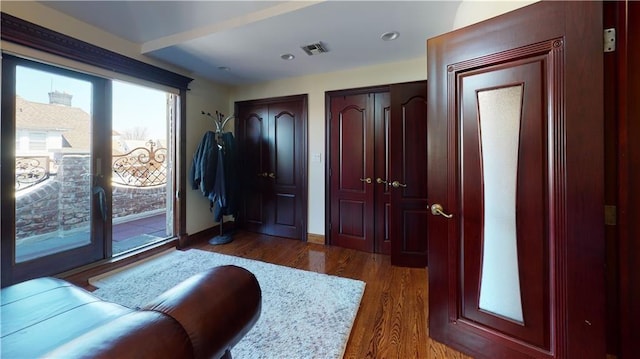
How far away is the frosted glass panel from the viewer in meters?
1.27

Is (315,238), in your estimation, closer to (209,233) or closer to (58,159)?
(209,233)

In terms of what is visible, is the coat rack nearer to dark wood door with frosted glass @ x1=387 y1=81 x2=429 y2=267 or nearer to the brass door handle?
dark wood door with frosted glass @ x1=387 y1=81 x2=429 y2=267

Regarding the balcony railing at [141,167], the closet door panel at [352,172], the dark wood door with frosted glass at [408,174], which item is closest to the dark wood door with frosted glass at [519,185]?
the dark wood door with frosted glass at [408,174]

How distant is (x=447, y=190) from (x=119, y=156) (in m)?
3.53

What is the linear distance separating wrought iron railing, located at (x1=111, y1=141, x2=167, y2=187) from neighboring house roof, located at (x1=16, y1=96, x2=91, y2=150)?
761 millimetres

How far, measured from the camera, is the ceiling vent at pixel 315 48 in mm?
2459

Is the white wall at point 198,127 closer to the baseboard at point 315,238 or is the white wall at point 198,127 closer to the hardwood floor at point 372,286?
the hardwood floor at point 372,286

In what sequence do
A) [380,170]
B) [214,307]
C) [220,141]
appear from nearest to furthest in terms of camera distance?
[214,307] < [380,170] < [220,141]

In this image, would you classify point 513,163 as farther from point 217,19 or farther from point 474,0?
point 217,19

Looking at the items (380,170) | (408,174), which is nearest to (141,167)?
(380,170)

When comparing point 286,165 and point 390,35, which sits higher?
point 390,35

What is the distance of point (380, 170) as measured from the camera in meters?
3.00

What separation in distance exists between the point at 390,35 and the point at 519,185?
176 cm

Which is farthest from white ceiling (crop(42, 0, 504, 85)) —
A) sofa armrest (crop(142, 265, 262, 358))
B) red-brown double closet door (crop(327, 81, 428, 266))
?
sofa armrest (crop(142, 265, 262, 358))
